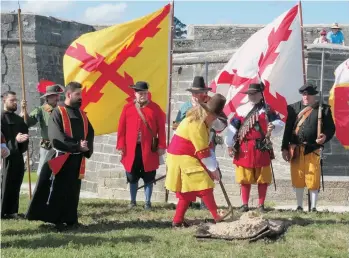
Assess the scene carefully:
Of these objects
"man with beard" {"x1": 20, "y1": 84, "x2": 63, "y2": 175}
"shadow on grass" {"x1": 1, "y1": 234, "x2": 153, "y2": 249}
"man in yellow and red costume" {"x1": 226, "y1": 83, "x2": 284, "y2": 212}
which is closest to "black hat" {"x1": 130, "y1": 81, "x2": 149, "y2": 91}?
"man with beard" {"x1": 20, "y1": 84, "x2": 63, "y2": 175}

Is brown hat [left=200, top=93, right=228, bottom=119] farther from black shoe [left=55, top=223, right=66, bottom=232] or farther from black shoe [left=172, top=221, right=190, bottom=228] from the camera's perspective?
black shoe [left=55, top=223, right=66, bottom=232]

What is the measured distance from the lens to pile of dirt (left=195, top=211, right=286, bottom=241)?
7742 millimetres

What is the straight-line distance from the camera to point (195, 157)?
8336mm

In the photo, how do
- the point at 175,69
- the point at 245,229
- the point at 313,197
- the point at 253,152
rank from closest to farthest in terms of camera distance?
1. the point at 245,229
2. the point at 253,152
3. the point at 313,197
4. the point at 175,69

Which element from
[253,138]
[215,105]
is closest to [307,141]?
[253,138]

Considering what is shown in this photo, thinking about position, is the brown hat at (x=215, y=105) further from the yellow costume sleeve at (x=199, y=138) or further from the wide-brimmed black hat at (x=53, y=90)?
the wide-brimmed black hat at (x=53, y=90)

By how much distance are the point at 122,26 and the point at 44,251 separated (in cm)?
481

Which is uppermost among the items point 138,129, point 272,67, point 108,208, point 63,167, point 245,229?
point 272,67

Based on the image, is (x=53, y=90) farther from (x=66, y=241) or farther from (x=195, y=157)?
(x=66, y=241)

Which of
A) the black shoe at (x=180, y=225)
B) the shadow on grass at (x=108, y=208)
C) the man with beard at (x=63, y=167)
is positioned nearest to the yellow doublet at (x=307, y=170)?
the shadow on grass at (x=108, y=208)

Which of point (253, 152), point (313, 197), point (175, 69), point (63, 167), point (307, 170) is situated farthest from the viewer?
point (175, 69)

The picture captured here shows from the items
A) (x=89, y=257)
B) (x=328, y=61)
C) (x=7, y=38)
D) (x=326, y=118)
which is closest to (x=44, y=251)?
(x=89, y=257)

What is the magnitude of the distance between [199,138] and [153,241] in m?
1.24

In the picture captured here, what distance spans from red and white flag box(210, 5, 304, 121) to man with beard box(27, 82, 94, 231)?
2.44 metres
